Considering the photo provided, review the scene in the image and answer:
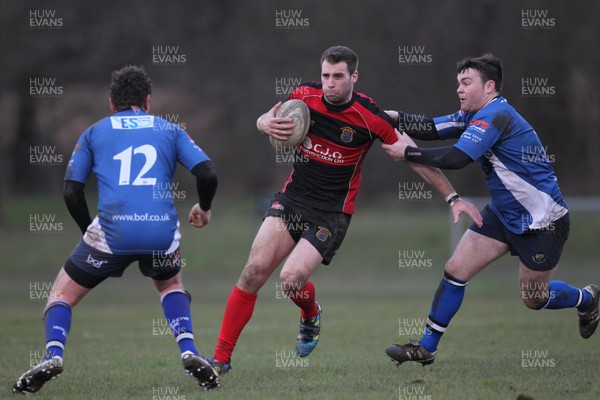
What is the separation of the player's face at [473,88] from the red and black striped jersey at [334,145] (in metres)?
0.64

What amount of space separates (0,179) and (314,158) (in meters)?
19.8

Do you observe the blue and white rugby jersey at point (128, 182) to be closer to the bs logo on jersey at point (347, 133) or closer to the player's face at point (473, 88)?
the bs logo on jersey at point (347, 133)

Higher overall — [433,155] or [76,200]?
[433,155]

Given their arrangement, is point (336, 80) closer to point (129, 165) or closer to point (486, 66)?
point (486, 66)

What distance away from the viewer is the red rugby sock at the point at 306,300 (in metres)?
7.00

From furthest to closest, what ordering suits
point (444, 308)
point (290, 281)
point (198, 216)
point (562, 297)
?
point (562, 297) → point (444, 308) → point (290, 281) → point (198, 216)

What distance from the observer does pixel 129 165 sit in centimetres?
584

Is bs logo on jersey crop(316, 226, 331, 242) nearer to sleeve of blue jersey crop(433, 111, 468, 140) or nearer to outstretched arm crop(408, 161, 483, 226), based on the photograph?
outstretched arm crop(408, 161, 483, 226)

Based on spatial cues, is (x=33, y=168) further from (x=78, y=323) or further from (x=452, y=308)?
(x=452, y=308)

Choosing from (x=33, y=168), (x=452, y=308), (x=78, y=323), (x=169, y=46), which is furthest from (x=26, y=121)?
(x=452, y=308)

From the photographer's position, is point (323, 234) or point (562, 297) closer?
point (323, 234)

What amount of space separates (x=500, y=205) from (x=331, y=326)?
500cm

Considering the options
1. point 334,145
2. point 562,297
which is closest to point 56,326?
point 334,145

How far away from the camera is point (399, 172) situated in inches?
966
